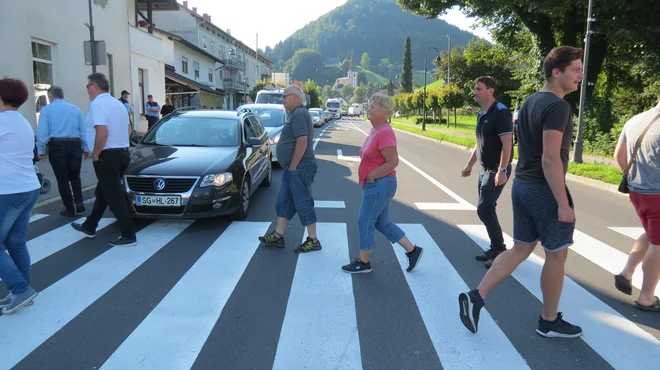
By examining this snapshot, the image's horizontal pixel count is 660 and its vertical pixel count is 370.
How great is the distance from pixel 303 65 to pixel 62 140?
189 meters

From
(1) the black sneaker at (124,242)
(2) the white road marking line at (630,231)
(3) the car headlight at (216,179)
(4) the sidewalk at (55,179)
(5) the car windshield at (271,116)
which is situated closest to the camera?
(1) the black sneaker at (124,242)

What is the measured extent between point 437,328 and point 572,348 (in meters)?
0.93

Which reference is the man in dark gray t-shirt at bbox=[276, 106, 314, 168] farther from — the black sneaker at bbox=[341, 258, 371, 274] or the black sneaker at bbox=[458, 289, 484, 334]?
the black sneaker at bbox=[458, 289, 484, 334]

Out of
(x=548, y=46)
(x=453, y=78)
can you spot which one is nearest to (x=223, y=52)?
(x=453, y=78)

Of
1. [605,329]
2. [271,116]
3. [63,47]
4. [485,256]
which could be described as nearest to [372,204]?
[485,256]

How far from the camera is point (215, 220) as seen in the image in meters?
6.87

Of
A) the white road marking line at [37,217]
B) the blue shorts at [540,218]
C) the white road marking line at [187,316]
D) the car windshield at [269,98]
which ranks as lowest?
the white road marking line at [187,316]

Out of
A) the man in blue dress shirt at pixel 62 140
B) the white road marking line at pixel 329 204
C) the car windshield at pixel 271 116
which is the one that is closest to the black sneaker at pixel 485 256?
the white road marking line at pixel 329 204

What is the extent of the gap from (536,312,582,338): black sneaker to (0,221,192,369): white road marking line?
3563 millimetres

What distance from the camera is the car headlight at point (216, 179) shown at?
6125 mm

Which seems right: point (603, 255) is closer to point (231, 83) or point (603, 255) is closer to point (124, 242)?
point (124, 242)

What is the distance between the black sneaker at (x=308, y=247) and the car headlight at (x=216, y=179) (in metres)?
1.52

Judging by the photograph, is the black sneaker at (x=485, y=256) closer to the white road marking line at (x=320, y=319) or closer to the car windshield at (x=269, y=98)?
the white road marking line at (x=320, y=319)

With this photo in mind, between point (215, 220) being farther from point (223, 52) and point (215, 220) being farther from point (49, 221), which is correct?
point (223, 52)
